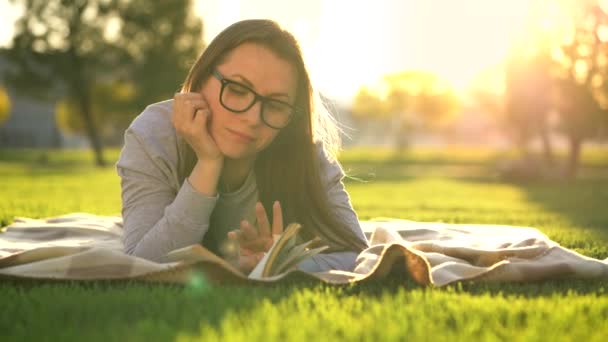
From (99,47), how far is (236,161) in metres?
28.8

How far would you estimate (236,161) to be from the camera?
12.4ft

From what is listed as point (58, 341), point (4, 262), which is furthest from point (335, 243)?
point (58, 341)

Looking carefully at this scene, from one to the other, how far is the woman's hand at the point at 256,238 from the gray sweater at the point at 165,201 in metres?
0.19

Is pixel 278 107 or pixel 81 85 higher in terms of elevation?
pixel 81 85

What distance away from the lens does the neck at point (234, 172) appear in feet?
12.4

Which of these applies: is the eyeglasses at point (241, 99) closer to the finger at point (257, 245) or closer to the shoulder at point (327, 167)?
the finger at point (257, 245)

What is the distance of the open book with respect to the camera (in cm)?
285

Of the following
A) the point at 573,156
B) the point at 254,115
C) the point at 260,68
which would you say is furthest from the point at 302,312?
the point at 573,156

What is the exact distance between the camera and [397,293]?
9.12 feet

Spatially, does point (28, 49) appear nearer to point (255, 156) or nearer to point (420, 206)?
point (420, 206)

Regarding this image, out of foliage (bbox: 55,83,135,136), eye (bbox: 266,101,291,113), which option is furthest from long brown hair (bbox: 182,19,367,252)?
foliage (bbox: 55,83,135,136)

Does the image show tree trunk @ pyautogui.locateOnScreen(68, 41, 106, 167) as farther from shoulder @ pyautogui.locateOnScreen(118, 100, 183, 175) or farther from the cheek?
the cheek

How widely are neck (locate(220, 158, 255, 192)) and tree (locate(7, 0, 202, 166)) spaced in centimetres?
2837

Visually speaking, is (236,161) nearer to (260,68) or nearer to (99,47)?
(260,68)
